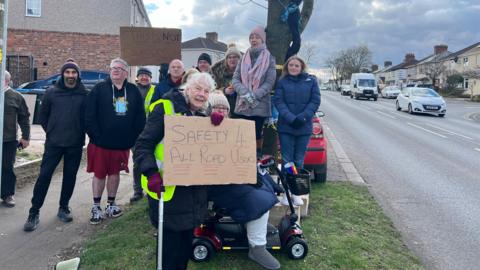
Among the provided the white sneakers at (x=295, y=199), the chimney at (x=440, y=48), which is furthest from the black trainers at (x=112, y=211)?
the chimney at (x=440, y=48)

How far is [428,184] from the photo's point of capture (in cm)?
818

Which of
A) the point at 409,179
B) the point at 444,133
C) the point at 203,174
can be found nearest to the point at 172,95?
the point at 203,174

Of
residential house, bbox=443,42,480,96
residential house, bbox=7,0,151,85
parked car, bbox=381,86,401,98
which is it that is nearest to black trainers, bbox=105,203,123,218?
residential house, bbox=7,0,151,85

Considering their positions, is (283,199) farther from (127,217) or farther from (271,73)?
(127,217)

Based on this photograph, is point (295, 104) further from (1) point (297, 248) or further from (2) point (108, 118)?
(2) point (108, 118)

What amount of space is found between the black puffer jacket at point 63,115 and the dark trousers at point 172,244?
2655 mm

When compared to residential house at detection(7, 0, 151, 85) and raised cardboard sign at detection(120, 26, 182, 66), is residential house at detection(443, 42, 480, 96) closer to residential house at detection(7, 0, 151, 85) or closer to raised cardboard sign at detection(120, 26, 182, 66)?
residential house at detection(7, 0, 151, 85)

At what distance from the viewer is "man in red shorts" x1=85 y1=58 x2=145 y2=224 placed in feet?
17.4

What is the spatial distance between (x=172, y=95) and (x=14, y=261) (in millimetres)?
2574

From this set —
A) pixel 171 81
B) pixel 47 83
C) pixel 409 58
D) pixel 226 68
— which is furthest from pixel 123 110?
pixel 409 58

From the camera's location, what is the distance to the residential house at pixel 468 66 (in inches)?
2189

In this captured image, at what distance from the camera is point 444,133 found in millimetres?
16656

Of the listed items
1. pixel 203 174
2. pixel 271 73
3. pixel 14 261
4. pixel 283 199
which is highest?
pixel 271 73

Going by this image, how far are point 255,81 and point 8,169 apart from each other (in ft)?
12.3
